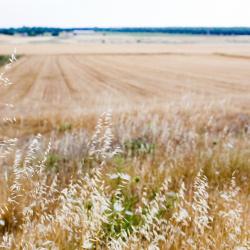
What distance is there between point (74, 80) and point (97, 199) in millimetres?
30706

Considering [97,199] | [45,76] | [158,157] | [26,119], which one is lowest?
[45,76]

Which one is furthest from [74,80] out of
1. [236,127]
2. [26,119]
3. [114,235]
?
[114,235]

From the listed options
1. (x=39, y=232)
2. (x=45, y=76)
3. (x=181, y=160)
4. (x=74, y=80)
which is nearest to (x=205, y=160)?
(x=181, y=160)

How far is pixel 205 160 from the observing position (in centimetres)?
525

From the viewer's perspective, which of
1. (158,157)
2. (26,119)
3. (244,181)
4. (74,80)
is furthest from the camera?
(74,80)

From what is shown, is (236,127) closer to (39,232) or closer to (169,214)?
(169,214)

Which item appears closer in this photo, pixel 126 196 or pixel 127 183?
pixel 126 196

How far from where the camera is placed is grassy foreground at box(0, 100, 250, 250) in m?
2.95

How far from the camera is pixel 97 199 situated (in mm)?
2959

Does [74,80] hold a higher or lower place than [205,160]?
lower

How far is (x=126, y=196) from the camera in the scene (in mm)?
4102

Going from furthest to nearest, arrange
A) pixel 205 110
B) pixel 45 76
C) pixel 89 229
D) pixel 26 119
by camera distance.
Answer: pixel 45 76 < pixel 26 119 < pixel 205 110 < pixel 89 229

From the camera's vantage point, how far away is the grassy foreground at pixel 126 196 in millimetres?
2947

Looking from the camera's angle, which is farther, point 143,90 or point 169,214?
point 143,90
